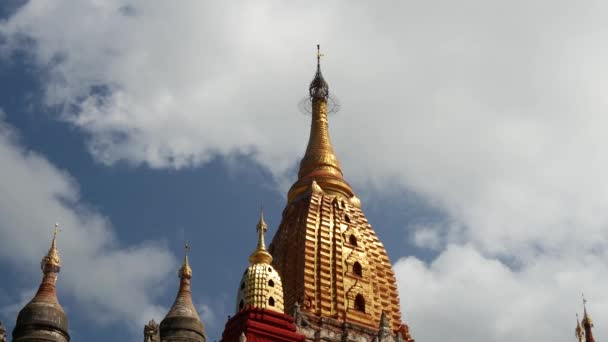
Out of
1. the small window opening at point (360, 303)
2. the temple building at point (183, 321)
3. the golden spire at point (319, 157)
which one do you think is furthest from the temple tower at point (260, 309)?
the golden spire at point (319, 157)

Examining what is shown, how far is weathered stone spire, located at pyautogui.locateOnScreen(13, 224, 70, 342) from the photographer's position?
45.4m

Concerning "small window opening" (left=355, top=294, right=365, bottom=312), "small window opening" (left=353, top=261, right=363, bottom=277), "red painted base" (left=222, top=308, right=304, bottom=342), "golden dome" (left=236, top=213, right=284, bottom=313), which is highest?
"small window opening" (left=353, top=261, right=363, bottom=277)

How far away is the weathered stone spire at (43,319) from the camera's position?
45.4 metres

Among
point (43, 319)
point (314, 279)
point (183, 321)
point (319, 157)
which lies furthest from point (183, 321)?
point (319, 157)

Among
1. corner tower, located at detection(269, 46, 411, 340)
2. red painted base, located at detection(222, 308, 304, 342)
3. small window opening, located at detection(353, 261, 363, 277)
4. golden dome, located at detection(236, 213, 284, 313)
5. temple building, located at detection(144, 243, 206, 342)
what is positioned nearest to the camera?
red painted base, located at detection(222, 308, 304, 342)

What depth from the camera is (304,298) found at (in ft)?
195

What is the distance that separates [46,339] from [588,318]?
28752 mm

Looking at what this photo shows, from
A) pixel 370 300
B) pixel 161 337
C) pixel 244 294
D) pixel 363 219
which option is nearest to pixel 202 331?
pixel 161 337

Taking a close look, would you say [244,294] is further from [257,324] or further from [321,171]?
[321,171]

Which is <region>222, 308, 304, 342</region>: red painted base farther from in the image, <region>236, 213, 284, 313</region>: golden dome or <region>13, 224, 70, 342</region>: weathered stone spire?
<region>13, 224, 70, 342</region>: weathered stone spire

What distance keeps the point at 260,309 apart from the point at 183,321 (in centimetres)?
842

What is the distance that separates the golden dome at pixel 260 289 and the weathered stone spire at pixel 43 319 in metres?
7.79

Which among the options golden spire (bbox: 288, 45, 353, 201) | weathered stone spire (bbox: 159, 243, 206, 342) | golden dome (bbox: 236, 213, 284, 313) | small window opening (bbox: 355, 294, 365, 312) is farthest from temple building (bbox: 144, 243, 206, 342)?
golden spire (bbox: 288, 45, 353, 201)

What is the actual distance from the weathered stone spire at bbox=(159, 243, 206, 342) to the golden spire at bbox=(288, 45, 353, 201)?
1747 cm
